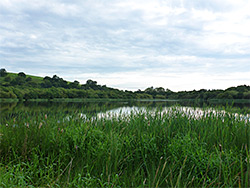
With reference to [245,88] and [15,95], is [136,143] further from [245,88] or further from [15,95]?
[15,95]

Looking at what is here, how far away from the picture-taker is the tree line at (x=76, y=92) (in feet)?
123

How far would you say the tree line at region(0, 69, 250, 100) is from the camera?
37575mm

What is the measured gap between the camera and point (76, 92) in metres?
55.3

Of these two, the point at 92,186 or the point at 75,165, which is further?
the point at 75,165

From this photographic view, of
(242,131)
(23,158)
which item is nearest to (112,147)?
(23,158)

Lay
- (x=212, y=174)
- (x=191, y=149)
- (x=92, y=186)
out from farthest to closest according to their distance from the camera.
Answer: (x=191, y=149) → (x=212, y=174) → (x=92, y=186)

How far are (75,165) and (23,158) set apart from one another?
1084 mm

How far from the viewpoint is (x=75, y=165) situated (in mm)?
3279

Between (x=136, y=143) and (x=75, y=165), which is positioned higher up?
(x=136, y=143)

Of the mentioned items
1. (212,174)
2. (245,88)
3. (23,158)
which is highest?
(245,88)

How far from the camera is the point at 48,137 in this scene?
3809mm

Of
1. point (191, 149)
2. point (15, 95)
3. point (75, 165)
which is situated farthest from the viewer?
point (15, 95)

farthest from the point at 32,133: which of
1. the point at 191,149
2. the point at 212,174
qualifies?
the point at 212,174

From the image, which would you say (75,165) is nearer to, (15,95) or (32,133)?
(32,133)
